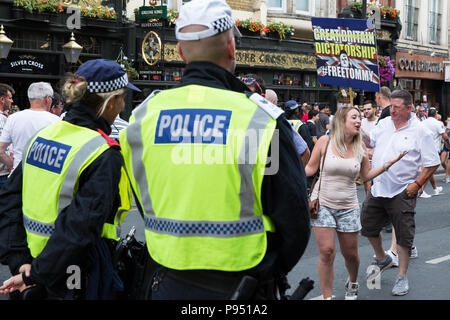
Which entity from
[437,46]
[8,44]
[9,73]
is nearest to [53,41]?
[9,73]

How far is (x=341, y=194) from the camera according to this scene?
5.70 metres

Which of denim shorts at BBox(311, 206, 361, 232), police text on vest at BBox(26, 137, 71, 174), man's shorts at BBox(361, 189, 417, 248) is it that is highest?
police text on vest at BBox(26, 137, 71, 174)

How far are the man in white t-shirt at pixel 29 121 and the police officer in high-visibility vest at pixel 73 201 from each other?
13.9 feet

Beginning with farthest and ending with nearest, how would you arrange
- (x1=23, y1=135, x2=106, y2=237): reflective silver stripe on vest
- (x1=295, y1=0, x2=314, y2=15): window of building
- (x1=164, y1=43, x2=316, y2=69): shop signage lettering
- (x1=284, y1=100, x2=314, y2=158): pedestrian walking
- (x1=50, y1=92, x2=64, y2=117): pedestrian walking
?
(x1=295, y1=0, x2=314, y2=15): window of building → (x1=164, y1=43, x2=316, y2=69): shop signage lettering → (x1=50, y1=92, x2=64, y2=117): pedestrian walking → (x1=284, y1=100, x2=314, y2=158): pedestrian walking → (x1=23, y1=135, x2=106, y2=237): reflective silver stripe on vest

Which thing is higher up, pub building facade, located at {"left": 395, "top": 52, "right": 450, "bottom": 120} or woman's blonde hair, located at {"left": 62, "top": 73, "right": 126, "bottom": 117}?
woman's blonde hair, located at {"left": 62, "top": 73, "right": 126, "bottom": 117}

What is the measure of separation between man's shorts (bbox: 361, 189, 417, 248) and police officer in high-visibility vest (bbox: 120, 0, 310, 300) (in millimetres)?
4115

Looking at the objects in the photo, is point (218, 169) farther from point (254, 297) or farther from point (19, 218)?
point (19, 218)

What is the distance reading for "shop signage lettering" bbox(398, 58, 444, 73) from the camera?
28297 mm

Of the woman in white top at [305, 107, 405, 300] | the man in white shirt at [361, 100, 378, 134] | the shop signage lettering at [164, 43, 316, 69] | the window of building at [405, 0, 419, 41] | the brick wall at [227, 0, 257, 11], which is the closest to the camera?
the woman in white top at [305, 107, 405, 300]

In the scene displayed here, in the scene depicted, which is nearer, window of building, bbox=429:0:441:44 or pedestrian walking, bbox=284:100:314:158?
pedestrian walking, bbox=284:100:314:158

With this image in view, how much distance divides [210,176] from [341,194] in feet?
11.7

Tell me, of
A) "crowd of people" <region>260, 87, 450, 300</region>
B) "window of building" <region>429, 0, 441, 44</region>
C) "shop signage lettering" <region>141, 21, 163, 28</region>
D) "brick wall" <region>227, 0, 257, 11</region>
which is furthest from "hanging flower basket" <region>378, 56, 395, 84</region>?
"crowd of people" <region>260, 87, 450, 300</region>

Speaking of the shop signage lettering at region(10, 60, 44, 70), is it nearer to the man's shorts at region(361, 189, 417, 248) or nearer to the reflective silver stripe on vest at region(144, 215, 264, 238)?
the man's shorts at region(361, 189, 417, 248)

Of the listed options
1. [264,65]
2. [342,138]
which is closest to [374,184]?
[342,138]
